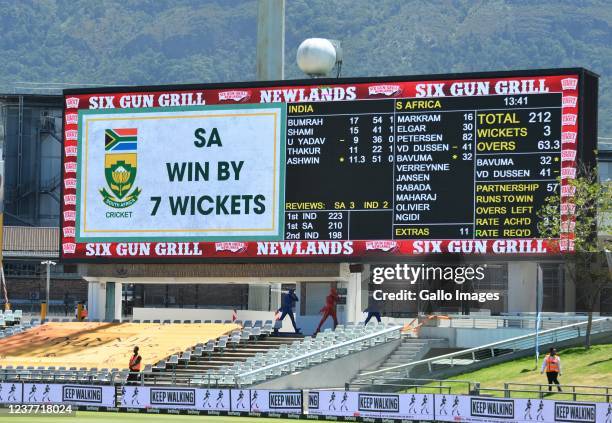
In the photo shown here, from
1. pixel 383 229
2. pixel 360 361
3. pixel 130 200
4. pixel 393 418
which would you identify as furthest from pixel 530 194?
pixel 130 200

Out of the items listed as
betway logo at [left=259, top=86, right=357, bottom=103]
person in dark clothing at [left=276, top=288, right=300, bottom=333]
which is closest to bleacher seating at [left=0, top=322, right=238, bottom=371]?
person in dark clothing at [left=276, top=288, right=300, bottom=333]

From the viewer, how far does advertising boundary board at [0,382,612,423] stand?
104 feet

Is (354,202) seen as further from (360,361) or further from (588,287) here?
(588,287)

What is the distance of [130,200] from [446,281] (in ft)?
37.5

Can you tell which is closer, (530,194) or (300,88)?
(530,194)

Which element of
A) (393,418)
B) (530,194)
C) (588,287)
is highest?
(530,194)

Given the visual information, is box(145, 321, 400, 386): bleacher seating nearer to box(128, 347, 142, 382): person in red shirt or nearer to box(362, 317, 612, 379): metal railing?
box(128, 347, 142, 382): person in red shirt

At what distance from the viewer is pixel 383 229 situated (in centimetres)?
4331

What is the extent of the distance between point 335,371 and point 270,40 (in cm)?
1369

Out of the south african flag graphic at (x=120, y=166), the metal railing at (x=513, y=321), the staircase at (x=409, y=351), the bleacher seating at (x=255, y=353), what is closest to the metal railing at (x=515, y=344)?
the metal railing at (x=513, y=321)

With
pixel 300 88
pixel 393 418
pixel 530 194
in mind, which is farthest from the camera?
pixel 300 88

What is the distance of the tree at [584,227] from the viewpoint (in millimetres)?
41000

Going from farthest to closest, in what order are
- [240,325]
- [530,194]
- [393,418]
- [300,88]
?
[240,325]
[300,88]
[530,194]
[393,418]

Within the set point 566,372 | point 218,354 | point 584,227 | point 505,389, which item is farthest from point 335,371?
point 505,389
